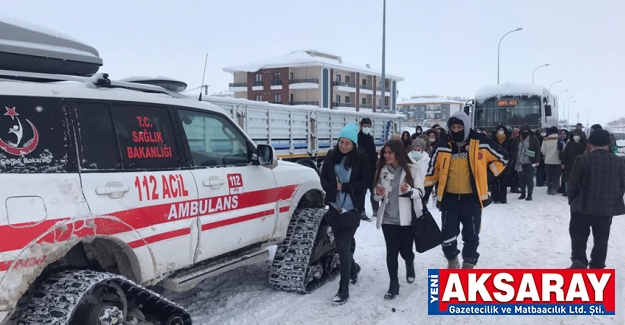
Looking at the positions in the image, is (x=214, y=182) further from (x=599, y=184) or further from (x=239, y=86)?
(x=239, y=86)

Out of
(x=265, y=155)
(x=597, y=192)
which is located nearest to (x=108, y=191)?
(x=265, y=155)

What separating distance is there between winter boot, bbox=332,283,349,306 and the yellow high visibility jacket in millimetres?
1412

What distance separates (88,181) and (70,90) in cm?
64

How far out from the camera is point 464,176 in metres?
5.37

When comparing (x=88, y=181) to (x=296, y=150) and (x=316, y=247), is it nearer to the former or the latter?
(x=316, y=247)

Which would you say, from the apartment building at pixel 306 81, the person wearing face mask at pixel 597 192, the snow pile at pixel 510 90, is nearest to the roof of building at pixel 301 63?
the apartment building at pixel 306 81

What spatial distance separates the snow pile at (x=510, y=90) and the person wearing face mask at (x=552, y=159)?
18.8ft

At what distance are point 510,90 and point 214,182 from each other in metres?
16.5

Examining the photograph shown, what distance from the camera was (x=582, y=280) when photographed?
481cm

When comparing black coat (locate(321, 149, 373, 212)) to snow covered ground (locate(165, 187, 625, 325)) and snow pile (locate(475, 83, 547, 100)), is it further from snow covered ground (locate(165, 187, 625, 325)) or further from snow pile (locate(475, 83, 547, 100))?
snow pile (locate(475, 83, 547, 100))

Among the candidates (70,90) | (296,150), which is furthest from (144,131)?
(296,150)

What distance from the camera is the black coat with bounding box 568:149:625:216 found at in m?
5.49

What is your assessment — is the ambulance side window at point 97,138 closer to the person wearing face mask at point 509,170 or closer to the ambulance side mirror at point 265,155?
the ambulance side mirror at point 265,155

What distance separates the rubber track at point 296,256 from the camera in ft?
17.3
